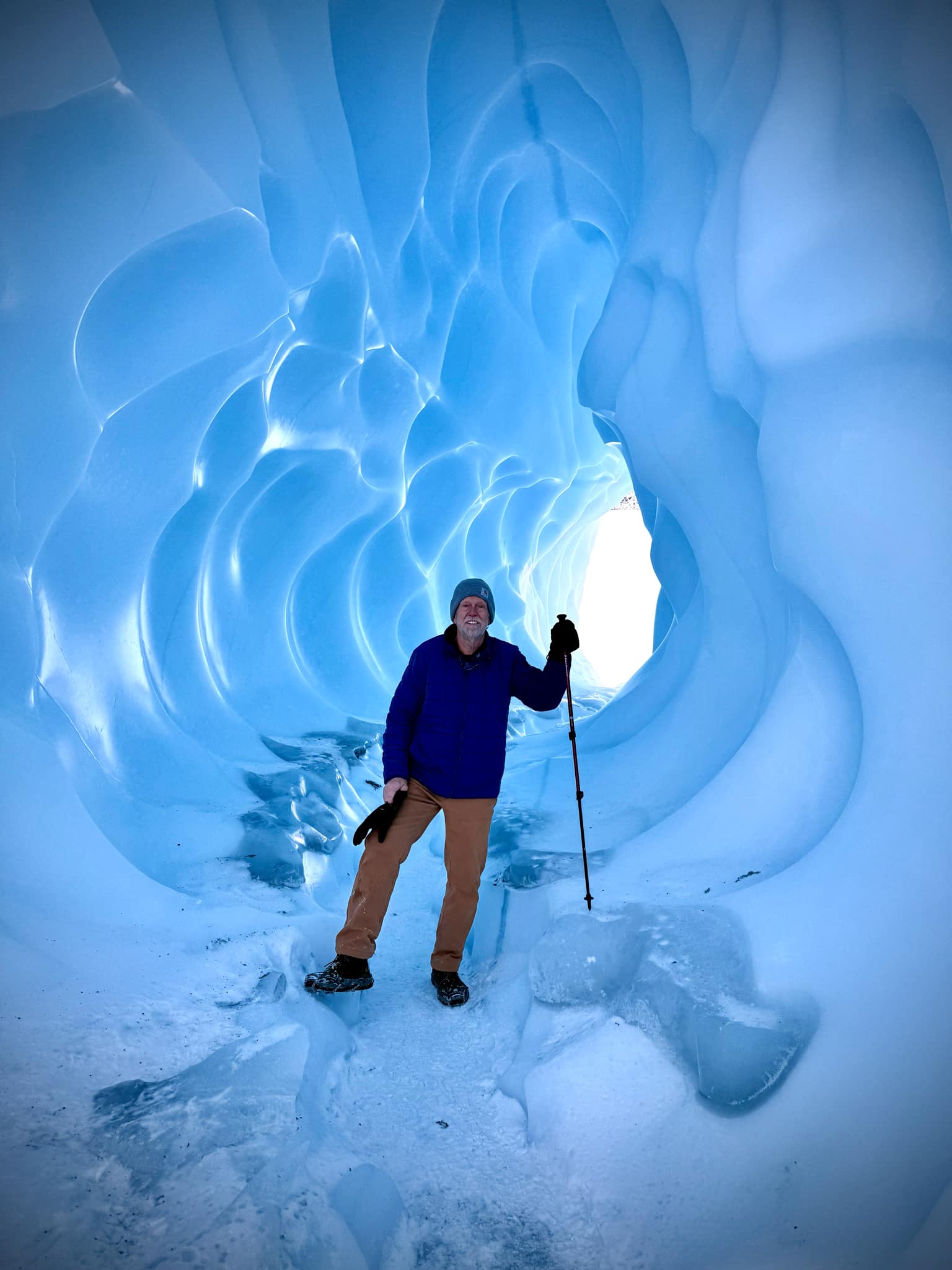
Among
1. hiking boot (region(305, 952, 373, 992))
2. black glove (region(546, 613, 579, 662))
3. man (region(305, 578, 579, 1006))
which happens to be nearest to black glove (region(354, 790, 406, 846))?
man (region(305, 578, 579, 1006))

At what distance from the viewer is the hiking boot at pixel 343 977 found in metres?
2.42

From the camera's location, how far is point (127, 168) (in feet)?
10.5

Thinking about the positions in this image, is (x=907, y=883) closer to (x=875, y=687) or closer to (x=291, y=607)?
(x=875, y=687)

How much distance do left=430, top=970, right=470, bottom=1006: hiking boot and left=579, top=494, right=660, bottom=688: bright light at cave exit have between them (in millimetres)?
8835

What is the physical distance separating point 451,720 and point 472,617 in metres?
0.33

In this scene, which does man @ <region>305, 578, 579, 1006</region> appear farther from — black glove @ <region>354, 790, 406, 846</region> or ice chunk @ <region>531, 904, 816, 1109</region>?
ice chunk @ <region>531, 904, 816, 1109</region>

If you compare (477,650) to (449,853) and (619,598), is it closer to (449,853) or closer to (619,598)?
(449,853)

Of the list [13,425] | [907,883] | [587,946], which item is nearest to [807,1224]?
[907,883]

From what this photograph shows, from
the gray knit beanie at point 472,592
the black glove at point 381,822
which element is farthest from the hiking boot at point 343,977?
the gray knit beanie at point 472,592

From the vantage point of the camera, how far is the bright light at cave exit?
1316 cm

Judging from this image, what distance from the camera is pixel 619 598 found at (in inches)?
661

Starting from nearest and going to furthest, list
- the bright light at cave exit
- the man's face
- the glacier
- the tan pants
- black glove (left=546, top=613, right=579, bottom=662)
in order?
the glacier → the tan pants → the man's face → black glove (left=546, top=613, right=579, bottom=662) → the bright light at cave exit

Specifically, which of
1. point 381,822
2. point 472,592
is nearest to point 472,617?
point 472,592

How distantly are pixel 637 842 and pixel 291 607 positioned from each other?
3650 mm
